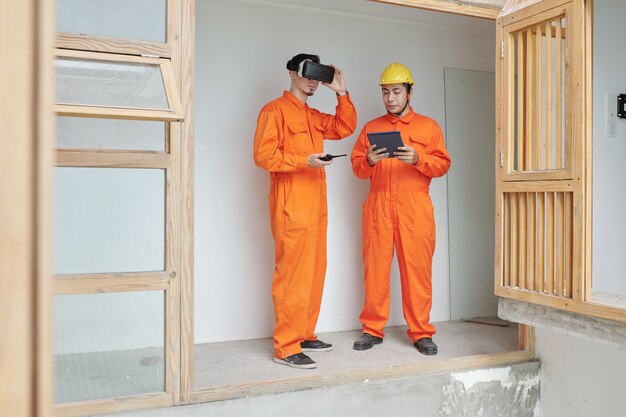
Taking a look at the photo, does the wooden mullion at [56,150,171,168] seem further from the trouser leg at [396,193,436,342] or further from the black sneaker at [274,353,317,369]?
the trouser leg at [396,193,436,342]

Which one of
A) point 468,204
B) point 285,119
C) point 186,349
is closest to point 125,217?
point 186,349

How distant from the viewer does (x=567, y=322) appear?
2996 millimetres

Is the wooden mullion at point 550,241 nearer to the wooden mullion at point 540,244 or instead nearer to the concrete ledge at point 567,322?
the wooden mullion at point 540,244

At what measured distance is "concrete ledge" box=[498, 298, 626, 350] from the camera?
278 cm

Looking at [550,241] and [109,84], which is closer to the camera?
[109,84]

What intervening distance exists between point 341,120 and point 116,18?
4.95ft

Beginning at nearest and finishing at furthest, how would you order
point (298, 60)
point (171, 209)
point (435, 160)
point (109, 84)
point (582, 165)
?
point (109, 84) < point (171, 209) < point (582, 165) < point (298, 60) < point (435, 160)

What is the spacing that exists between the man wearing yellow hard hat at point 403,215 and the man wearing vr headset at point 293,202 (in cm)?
39

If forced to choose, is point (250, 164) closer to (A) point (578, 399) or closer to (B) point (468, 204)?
(B) point (468, 204)

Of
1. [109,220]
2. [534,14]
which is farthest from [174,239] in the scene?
[534,14]

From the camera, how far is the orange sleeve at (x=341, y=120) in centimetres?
365

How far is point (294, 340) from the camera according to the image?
338cm

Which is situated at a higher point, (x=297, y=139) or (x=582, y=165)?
(x=297, y=139)

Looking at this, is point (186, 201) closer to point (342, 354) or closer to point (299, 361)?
point (299, 361)
